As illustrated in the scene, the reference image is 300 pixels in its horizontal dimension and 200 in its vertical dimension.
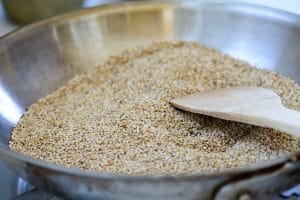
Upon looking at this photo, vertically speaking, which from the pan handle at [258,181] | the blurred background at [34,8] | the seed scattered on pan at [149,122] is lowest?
the seed scattered on pan at [149,122]

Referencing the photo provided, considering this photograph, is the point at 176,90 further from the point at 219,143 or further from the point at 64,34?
the point at 64,34

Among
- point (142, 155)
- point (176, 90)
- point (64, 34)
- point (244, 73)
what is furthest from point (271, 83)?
point (64, 34)

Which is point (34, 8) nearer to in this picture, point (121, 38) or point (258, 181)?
point (121, 38)

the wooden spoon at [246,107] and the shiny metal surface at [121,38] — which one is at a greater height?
the shiny metal surface at [121,38]

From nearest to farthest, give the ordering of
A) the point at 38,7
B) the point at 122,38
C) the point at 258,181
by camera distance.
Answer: the point at 258,181 → the point at 122,38 → the point at 38,7

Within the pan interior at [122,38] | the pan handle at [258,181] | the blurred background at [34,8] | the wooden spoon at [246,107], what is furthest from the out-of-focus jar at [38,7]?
the pan handle at [258,181]

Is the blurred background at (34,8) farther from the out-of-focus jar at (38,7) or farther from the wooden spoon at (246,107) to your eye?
the wooden spoon at (246,107)

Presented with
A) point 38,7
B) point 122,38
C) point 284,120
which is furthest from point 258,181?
point 38,7
